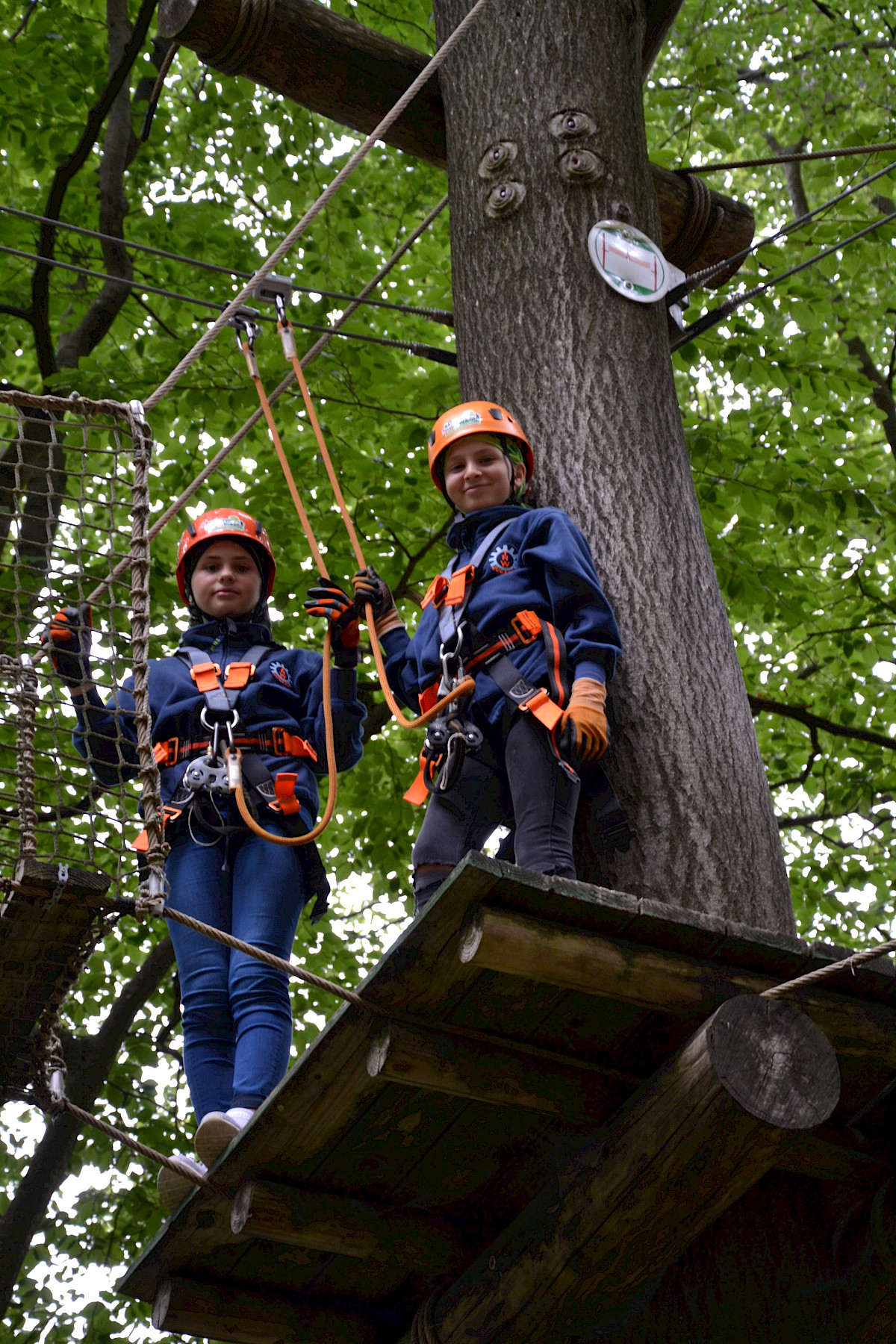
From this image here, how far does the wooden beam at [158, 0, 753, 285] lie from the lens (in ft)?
15.5

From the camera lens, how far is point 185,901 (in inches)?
149

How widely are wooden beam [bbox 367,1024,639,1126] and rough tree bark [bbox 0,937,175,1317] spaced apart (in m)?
4.52

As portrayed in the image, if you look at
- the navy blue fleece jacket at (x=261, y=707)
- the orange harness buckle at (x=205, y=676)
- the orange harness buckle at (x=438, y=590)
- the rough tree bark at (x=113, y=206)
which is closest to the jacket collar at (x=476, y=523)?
the orange harness buckle at (x=438, y=590)

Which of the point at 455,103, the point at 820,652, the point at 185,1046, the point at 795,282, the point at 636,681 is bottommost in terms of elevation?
the point at 185,1046

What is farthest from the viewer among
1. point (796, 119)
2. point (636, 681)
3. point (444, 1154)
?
point (796, 119)

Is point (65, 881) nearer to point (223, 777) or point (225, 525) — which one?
point (223, 777)

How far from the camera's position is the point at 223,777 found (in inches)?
151

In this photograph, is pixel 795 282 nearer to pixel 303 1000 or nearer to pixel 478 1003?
pixel 303 1000

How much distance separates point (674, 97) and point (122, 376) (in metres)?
3.30

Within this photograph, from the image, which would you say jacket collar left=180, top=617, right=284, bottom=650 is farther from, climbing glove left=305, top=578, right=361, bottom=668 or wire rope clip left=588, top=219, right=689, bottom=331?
wire rope clip left=588, top=219, right=689, bottom=331

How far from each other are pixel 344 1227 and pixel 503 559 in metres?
1.72

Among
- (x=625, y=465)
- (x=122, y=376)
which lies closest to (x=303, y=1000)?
(x=122, y=376)

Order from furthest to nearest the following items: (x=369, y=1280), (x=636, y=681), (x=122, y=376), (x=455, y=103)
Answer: (x=122, y=376)
(x=455, y=103)
(x=636, y=681)
(x=369, y=1280)

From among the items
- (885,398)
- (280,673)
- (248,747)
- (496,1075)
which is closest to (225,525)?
(280,673)
